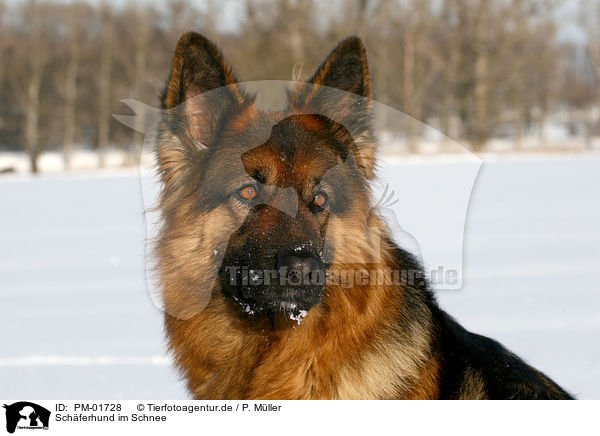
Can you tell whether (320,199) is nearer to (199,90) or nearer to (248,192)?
(248,192)

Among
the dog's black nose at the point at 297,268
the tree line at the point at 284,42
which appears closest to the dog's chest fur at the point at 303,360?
the dog's black nose at the point at 297,268

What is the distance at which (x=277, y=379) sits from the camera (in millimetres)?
3123

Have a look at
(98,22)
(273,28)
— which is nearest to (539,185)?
(273,28)

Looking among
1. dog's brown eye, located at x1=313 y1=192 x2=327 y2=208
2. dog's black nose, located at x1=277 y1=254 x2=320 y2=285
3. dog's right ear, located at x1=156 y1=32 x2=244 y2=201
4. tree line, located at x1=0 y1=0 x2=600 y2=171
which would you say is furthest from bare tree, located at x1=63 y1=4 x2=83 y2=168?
dog's black nose, located at x1=277 y1=254 x2=320 y2=285

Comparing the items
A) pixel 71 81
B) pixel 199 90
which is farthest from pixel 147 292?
pixel 71 81

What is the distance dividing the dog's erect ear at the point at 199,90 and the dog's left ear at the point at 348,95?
0.44m

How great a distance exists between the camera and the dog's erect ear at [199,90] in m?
2.99

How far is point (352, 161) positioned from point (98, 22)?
30.2 meters

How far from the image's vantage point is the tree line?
879 inches

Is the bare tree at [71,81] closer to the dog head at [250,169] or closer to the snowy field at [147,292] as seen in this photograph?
the snowy field at [147,292]

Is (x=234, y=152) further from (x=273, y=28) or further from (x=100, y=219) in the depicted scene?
(x=273, y=28)

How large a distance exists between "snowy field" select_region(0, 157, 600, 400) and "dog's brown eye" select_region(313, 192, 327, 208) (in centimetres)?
49
